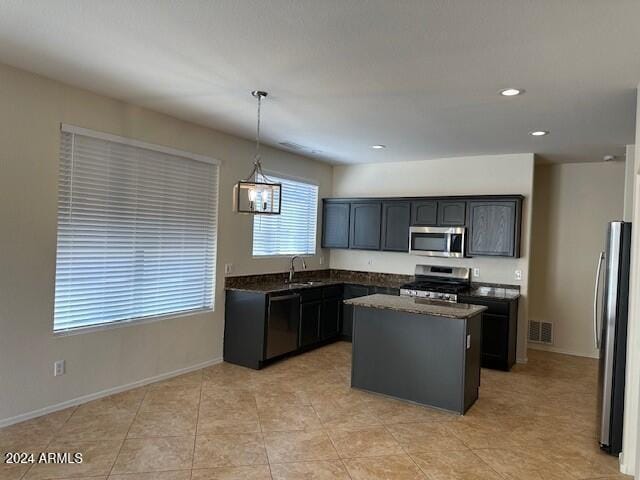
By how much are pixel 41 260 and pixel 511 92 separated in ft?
12.8

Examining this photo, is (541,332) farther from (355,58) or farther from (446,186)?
(355,58)

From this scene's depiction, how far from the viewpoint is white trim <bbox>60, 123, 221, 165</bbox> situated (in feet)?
12.5

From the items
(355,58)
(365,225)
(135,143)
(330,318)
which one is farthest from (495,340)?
(135,143)

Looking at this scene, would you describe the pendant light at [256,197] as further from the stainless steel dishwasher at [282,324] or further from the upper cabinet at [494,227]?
the upper cabinet at [494,227]

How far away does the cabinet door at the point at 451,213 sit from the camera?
593 centimetres

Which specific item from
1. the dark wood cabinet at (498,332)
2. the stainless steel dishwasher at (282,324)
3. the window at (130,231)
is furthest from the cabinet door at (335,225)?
the window at (130,231)

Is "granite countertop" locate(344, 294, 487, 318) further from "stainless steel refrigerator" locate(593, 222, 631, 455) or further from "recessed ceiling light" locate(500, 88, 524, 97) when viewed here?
"recessed ceiling light" locate(500, 88, 524, 97)

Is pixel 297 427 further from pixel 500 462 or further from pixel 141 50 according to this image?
pixel 141 50

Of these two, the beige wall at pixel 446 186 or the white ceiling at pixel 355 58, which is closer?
the white ceiling at pixel 355 58

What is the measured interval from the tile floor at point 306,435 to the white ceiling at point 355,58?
267 cm

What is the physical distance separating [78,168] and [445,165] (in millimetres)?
4603

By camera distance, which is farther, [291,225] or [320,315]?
[291,225]

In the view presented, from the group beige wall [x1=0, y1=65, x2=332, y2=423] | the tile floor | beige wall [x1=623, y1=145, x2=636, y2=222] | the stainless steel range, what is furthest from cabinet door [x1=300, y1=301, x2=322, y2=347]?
beige wall [x1=623, y1=145, x2=636, y2=222]

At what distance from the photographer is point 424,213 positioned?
624cm
